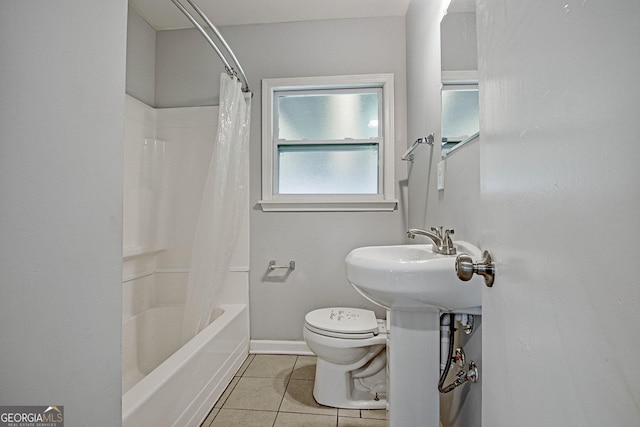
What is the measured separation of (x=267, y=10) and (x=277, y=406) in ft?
7.85

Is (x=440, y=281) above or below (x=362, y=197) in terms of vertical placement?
below

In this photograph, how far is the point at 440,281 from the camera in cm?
82

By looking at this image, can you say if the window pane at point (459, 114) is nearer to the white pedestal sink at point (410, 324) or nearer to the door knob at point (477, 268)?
the white pedestal sink at point (410, 324)

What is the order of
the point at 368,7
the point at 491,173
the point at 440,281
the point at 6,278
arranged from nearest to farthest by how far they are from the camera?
the point at 6,278 < the point at 491,173 < the point at 440,281 < the point at 368,7

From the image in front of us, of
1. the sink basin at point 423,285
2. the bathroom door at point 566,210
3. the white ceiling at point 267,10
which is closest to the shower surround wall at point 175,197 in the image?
the white ceiling at point 267,10

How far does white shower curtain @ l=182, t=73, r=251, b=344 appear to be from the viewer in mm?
1638

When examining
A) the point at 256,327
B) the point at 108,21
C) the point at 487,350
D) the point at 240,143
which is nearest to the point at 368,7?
the point at 240,143

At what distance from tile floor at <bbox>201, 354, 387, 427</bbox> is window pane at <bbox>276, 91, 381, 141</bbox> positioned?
5.16 ft

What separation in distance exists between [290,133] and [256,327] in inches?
56.2

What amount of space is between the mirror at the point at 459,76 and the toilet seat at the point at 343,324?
911 millimetres

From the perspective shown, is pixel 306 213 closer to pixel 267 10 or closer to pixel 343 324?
pixel 343 324

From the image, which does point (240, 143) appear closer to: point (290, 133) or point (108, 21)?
point (290, 133)

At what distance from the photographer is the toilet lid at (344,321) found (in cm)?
144

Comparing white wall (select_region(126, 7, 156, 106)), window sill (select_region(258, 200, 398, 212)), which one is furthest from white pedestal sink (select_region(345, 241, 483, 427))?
white wall (select_region(126, 7, 156, 106))
